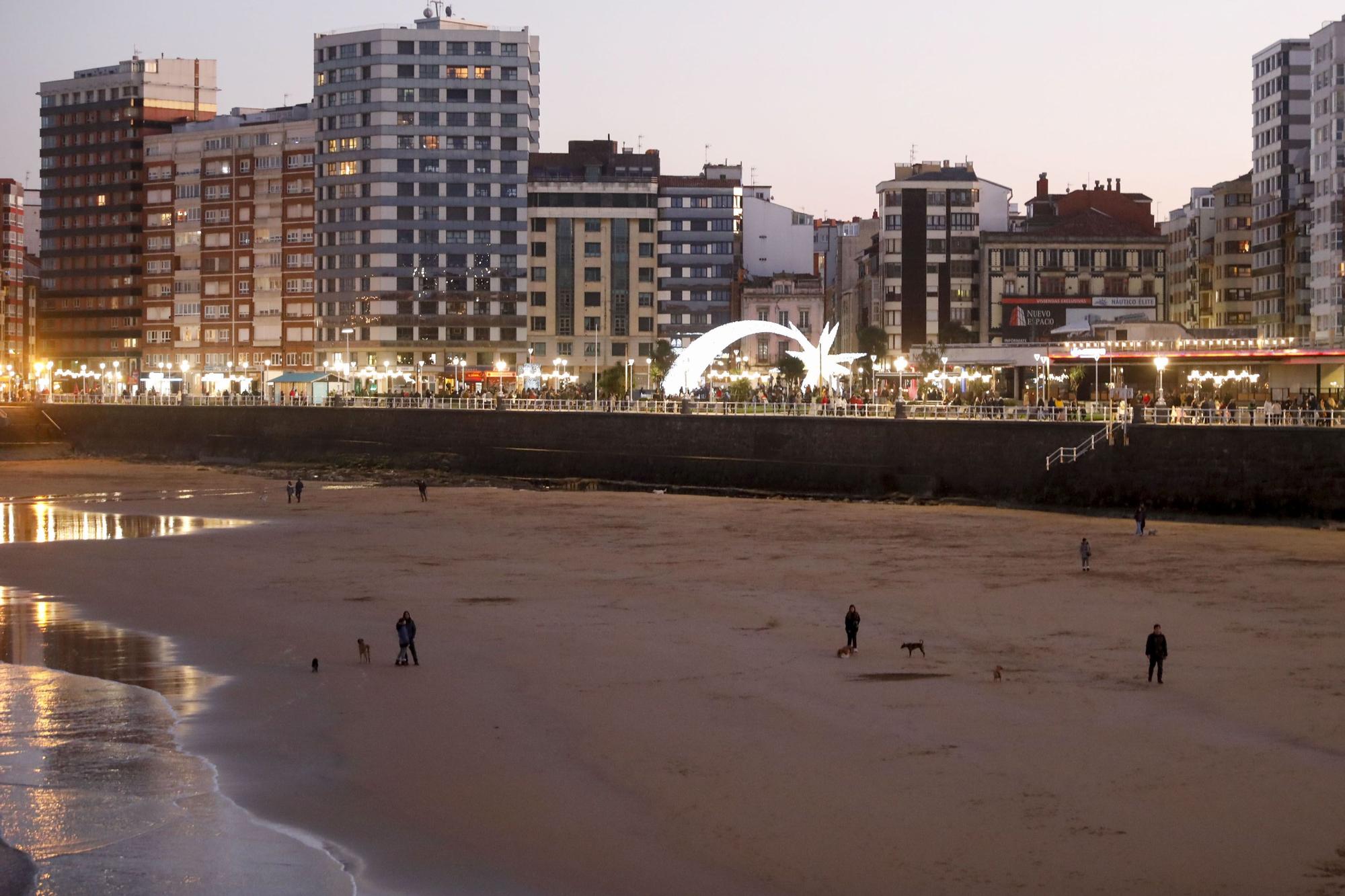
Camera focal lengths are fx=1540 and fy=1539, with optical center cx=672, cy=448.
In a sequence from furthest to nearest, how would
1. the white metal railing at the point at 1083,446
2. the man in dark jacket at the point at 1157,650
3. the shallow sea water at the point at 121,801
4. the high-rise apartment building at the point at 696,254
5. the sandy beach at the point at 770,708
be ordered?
the high-rise apartment building at the point at 696,254
the white metal railing at the point at 1083,446
the man in dark jacket at the point at 1157,650
the sandy beach at the point at 770,708
the shallow sea water at the point at 121,801

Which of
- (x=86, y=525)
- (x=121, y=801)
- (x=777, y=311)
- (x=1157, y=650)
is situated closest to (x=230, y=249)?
(x=777, y=311)

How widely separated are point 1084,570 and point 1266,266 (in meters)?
73.7

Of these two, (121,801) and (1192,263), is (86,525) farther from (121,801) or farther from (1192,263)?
(1192,263)

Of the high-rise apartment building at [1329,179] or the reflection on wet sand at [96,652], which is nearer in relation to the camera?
the reflection on wet sand at [96,652]

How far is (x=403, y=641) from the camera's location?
25297 mm

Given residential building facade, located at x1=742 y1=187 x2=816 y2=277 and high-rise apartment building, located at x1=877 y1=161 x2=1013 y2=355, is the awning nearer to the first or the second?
high-rise apartment building, located at x1=877 y1=161 x2=1013 y2=355

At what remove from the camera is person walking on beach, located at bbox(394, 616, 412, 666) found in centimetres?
2528

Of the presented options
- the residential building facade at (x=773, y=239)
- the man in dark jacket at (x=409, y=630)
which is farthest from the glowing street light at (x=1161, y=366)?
the residential building facade at (x=773, y=239)

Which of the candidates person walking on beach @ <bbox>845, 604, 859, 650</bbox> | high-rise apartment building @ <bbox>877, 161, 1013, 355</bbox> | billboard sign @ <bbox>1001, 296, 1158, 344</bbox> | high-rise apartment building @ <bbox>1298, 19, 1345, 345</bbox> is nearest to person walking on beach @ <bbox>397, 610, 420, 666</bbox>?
person walking on beach @ <bbox>845, 604, 859, 650</bbox>

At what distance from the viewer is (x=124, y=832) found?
16688 millimetres

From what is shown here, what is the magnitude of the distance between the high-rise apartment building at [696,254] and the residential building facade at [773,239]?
454 inches

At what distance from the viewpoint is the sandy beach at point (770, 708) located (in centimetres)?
1614

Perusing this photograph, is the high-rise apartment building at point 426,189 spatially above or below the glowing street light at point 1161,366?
above

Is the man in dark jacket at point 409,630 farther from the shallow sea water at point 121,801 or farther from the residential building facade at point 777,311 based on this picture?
the residential building facade at point 777,311
